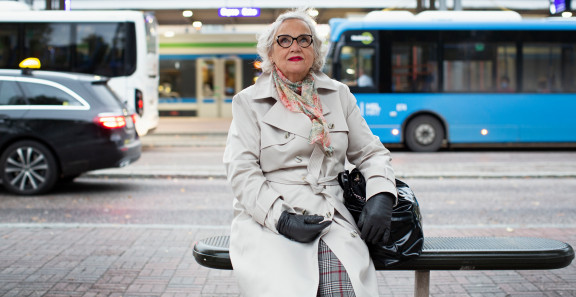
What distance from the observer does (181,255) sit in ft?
17.2

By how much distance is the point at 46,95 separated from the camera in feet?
29.5

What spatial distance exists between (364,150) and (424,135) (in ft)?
40.6

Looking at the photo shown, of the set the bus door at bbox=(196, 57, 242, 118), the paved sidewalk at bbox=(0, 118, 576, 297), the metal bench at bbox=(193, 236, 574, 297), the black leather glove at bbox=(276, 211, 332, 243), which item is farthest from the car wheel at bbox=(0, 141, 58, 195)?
the bus door at bbox=(196, 57, 242, 118)

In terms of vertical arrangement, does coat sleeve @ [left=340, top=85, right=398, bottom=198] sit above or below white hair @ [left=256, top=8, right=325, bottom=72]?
below

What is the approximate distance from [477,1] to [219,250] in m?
22.0

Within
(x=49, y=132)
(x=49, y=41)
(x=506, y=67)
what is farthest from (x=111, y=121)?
(x=506, y=67)

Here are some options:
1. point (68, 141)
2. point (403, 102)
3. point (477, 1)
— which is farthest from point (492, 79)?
point (68, 141)

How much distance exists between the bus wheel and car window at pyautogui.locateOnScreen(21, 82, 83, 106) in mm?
8409

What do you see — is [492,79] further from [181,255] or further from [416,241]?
[416,241]

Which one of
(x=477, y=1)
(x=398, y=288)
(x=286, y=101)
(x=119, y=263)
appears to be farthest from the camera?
(x=477, y=1)

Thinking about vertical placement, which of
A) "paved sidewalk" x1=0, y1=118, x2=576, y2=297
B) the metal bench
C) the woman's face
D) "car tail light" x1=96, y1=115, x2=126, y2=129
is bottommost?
"paved sidewalk" x1=0, y1=118, x2=576, y2=297

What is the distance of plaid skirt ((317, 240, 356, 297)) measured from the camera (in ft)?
8.84

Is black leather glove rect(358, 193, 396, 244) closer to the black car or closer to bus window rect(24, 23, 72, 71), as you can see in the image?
the black car

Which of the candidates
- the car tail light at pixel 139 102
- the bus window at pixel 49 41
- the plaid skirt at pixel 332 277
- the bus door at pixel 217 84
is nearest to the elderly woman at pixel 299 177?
the plaid skirt at pixel 332 277
